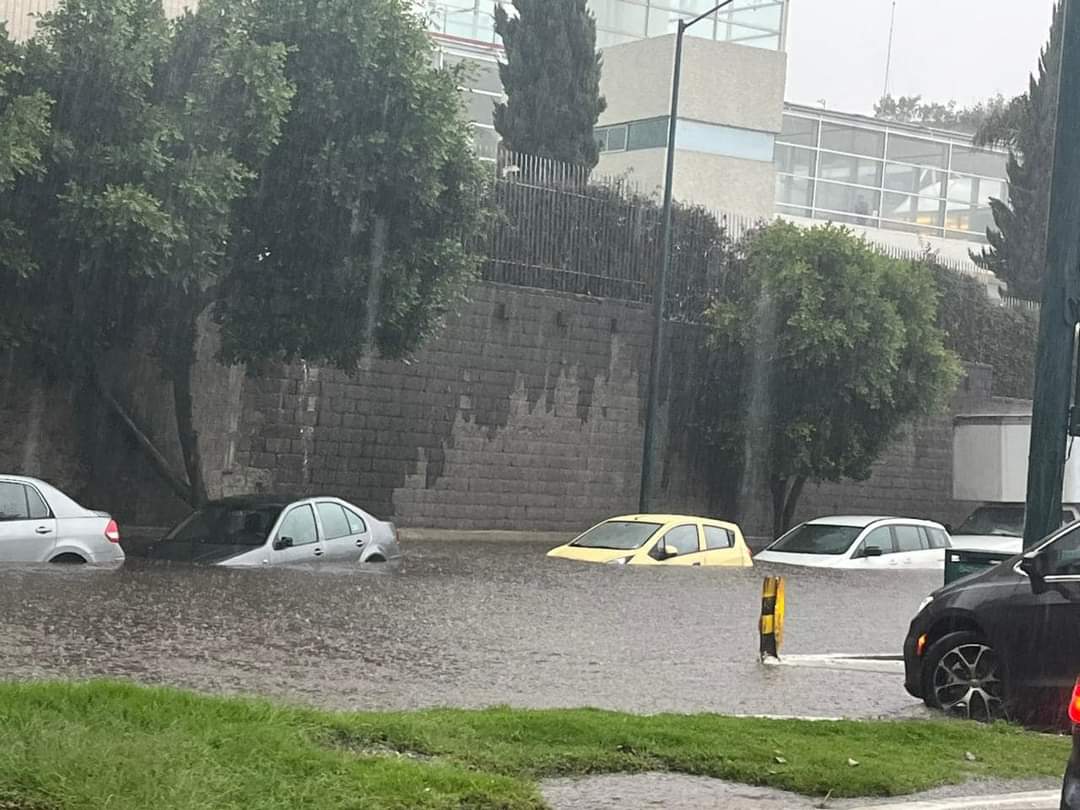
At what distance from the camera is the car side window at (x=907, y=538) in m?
26.9

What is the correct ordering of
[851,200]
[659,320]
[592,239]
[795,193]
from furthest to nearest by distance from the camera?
1. [851,200]
2. [795,193]
3. [592,239]
4. [659,320]

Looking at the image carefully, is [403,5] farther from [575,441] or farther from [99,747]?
A: [99,747]

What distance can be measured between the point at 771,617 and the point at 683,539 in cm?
950

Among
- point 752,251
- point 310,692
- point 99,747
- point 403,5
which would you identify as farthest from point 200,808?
point 752,251

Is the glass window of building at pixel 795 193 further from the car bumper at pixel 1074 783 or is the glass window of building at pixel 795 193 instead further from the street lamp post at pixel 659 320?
the car bumper at pixel 1074 783

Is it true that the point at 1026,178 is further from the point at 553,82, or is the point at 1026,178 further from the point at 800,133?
the point at 553,82

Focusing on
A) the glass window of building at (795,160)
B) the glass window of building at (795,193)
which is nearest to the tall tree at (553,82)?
the glass window of building at (795,193)

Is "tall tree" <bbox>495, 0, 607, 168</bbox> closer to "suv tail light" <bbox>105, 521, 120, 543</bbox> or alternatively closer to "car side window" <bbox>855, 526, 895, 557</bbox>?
"car side window" <bbox>855, 526, 895, 557</bbox>

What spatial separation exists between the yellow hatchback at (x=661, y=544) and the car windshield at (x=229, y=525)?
16.5ft

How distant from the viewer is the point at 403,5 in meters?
25.3

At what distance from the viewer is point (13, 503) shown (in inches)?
687

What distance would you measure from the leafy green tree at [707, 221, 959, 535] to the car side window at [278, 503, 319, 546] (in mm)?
15710

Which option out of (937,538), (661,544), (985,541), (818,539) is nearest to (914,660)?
(661,544)

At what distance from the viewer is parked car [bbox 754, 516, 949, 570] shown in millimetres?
26188
